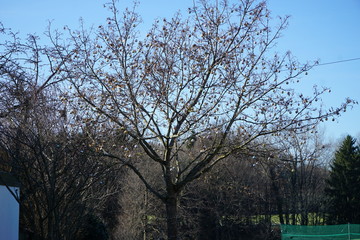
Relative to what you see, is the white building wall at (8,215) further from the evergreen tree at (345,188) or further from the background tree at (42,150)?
the evergreen tree at (345,188)

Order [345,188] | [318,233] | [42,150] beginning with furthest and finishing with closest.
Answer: [345,188]
[318,233]
[42,150]

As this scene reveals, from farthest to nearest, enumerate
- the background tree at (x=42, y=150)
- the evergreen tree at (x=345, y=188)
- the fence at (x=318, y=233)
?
the evergreen tree at (x=345, y=188) → the fence at (x=318, y=233) → the background tree at (x=42, y=150)

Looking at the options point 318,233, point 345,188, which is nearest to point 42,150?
point 318,233

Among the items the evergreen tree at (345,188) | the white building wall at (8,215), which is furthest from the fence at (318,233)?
the white building wall at (8,215)

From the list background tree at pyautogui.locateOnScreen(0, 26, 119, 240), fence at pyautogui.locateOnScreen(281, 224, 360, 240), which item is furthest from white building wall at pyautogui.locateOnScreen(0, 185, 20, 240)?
fence at pyautogui.locateOnScreen(281, 224, 360, 240)

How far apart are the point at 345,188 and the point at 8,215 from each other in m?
34.0

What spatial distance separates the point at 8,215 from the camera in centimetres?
977

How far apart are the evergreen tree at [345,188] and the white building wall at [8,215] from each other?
33.4 meters

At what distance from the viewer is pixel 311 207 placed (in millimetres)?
40562

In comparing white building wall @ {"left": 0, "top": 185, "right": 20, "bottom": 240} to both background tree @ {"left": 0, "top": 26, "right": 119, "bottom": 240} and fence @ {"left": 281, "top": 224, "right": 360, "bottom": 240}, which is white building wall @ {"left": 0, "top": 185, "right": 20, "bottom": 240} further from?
fence @ {"left": 281, "top": 224, "right": 360, "bottom": 240}

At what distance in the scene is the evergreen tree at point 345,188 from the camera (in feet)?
126

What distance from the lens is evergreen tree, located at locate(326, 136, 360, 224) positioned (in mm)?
38312

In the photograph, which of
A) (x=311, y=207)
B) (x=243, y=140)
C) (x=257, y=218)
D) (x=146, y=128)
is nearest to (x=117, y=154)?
(x=146, y=128)

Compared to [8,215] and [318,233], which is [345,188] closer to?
[318,233]
